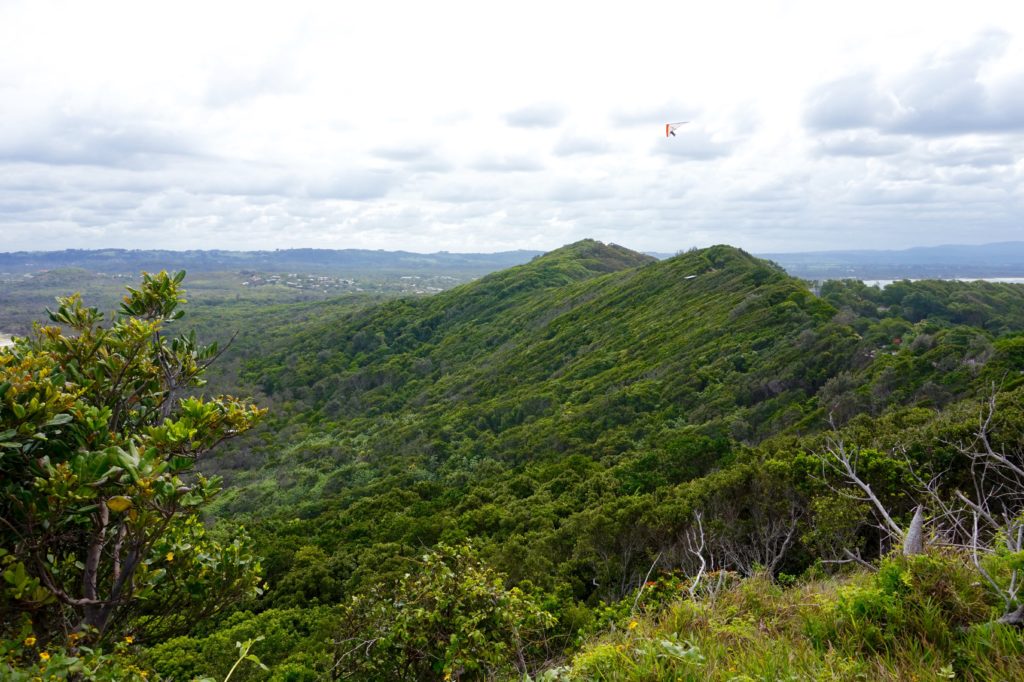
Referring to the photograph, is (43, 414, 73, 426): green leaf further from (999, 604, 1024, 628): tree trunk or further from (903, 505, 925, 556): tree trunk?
(903, 505, 925, 556): tree trunk

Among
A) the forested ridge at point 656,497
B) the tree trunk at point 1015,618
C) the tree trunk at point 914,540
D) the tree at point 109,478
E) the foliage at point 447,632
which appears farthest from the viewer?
the foliage at point 447,632

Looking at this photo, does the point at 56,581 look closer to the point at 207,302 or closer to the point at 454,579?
the point at 454,579

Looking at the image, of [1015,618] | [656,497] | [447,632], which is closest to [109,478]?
[447,632]

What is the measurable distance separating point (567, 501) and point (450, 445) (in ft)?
65.8

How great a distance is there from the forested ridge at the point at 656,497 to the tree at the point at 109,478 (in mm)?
535

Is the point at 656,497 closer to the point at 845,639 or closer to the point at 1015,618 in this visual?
the point at 845,639

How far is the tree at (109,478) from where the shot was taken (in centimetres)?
334

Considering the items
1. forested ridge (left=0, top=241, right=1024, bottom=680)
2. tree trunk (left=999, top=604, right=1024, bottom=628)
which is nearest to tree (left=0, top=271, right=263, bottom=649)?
forested ridge (left=0, top=241, right=1024, bottom=680)

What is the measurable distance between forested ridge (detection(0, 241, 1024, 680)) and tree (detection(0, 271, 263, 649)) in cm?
53

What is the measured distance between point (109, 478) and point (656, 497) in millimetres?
13699

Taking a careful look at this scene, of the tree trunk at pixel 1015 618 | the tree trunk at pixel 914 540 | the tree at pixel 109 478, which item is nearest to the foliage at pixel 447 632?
the tree at pixel 109 478

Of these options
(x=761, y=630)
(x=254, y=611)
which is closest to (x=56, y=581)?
(x=761, y=630)

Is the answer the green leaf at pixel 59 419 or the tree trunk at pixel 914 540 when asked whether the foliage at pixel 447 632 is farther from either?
the green leaf at pixel 59 419

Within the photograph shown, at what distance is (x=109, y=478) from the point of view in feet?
Result: 10.9
